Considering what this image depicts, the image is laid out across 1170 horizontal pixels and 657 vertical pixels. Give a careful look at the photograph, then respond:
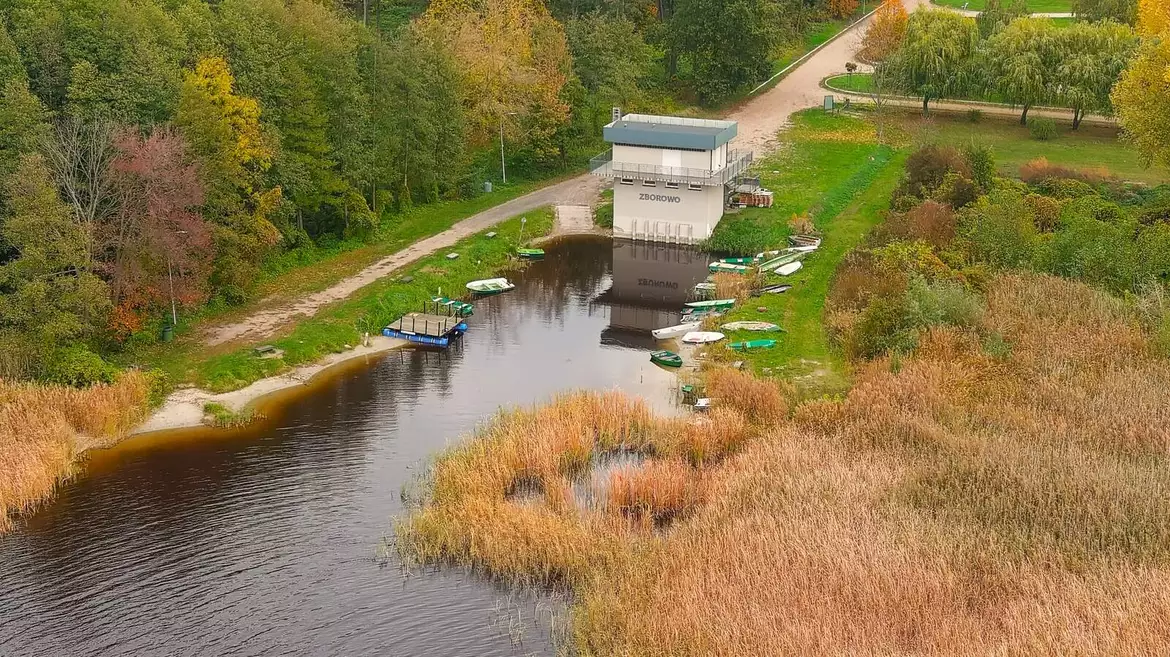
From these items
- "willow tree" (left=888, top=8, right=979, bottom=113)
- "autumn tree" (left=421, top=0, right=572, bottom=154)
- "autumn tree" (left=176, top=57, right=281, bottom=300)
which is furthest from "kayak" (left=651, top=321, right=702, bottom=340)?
"willow tree" (left=888, top=8, right=979, bottom=113)

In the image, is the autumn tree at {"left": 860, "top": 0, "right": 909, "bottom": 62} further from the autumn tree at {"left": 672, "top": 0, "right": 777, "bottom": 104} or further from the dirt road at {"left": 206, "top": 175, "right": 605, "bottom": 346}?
the dirt road at {"left": 206, "top": 175, "right": 605, "bottom": 346}

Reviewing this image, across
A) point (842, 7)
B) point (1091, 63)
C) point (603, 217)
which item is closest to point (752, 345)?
point (603, 217)

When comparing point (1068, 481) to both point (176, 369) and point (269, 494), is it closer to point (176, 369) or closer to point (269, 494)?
point (269, 494)

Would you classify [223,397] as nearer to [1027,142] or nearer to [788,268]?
[788,268]

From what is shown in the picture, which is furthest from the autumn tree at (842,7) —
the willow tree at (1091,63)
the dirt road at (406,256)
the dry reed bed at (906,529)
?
the dry reed bed at (906,529)

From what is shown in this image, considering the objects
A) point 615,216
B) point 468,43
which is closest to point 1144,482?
point 615,216

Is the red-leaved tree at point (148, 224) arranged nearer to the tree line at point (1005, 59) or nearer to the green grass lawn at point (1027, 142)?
the green grass lawn at point (1027, 142)
